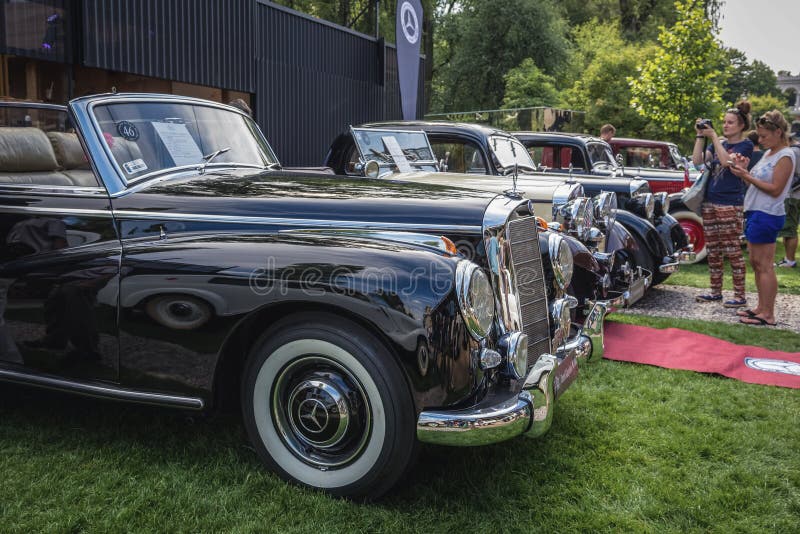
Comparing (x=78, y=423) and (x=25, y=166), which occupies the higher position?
(x=25, y=166)

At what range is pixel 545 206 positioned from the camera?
5.89 m

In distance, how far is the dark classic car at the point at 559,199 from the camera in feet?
14.8

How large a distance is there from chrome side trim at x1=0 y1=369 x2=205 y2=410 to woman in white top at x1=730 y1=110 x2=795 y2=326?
497 cm

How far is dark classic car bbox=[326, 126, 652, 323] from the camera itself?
4523 millimetres

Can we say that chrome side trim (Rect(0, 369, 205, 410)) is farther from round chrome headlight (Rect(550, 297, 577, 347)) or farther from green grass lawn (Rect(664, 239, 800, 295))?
green grass lawn (Rect(664, 239, 800, 295))

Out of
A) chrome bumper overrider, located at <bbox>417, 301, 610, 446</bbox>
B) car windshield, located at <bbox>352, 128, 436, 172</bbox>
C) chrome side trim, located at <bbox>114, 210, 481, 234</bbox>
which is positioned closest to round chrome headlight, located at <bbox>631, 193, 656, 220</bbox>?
car windshield, located at <bbox>352, 128, 436, 172</bbox>

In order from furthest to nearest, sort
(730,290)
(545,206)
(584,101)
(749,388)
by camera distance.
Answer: (584,101), (730,290), (545,206), (749,388)

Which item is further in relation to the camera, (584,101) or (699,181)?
(584,101)

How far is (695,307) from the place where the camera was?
6.72 meters

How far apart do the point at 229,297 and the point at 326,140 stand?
1244cm

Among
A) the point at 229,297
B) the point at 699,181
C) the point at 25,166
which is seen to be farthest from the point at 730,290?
the point at 25,166

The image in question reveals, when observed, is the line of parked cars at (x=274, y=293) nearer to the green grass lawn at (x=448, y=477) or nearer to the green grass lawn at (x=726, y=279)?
the green grass lawn at (x=448, y=477)

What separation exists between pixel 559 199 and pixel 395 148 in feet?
5.33

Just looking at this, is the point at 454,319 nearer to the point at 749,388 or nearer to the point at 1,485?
the point at 1,485
